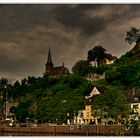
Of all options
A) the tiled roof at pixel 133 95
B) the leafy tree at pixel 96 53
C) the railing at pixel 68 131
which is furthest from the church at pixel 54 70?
the tiled roof at pixel 133 95

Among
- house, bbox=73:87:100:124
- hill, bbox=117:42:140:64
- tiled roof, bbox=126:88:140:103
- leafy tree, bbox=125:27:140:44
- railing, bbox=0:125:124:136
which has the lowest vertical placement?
railing, bbox=0:125:124:136

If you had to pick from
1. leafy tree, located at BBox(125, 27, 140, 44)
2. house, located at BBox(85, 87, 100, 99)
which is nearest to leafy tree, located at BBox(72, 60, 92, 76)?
house, located at BBox(85, 87, 100, 99)

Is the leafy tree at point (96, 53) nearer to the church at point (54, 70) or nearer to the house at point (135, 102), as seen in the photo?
the church at point (54, 70)

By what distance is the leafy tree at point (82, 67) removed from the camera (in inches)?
365

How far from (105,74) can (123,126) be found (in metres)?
0.72

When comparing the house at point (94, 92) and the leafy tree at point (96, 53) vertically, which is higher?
the leafy tree at point (96, 53)

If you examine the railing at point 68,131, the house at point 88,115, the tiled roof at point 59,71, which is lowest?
the railing at point 68,131

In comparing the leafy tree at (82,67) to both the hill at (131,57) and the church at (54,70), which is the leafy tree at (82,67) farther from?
the hill at (131,57)

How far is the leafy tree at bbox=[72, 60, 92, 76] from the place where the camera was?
927cm

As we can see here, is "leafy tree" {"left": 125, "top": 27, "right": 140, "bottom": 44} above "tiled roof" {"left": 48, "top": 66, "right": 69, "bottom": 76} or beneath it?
above

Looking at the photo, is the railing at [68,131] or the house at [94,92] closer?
the railing at [68,131]

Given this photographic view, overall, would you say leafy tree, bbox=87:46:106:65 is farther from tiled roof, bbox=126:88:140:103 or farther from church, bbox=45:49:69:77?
tiled roof, bbox=126:88:140:103

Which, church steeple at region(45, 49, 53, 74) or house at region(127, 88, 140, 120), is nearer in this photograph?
house at region(127, 88, 140, 120)

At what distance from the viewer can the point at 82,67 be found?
30.4 feet
